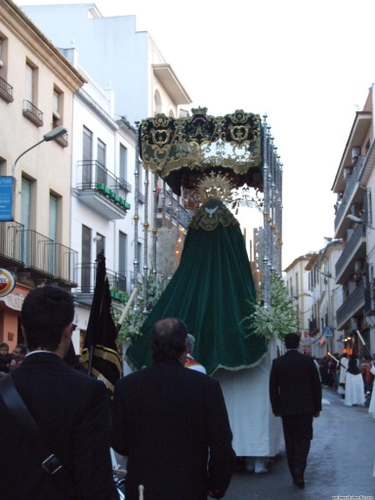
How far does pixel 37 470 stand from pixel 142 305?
30.2 ft

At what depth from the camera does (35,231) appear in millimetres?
24719

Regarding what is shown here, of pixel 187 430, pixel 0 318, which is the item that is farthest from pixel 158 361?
pixel 0 318

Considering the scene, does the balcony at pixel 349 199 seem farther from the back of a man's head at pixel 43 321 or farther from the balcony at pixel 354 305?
the back of a man's head at pixel 43 321

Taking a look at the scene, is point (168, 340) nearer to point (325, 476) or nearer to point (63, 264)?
point (325, 476)

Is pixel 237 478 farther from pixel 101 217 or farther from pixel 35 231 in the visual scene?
pixel 101 217

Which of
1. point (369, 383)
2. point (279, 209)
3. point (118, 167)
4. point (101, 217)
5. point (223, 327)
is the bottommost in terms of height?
point (369, 383)

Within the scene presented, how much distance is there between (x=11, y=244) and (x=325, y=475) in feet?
48.7

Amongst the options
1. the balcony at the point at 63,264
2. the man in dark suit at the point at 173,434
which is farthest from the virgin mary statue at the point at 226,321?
the balcony at the point at 63,264

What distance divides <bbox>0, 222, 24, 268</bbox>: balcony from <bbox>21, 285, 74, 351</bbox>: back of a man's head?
1887cm

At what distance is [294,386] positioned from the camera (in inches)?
383

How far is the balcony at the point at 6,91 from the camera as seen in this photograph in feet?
75.3

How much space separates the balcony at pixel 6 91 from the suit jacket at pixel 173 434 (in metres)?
19.1

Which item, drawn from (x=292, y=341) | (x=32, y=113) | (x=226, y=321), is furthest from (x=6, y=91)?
(x=292, y=341)

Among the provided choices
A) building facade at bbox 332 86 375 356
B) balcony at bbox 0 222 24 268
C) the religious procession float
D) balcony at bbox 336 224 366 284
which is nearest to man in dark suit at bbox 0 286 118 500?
the religious procession float
